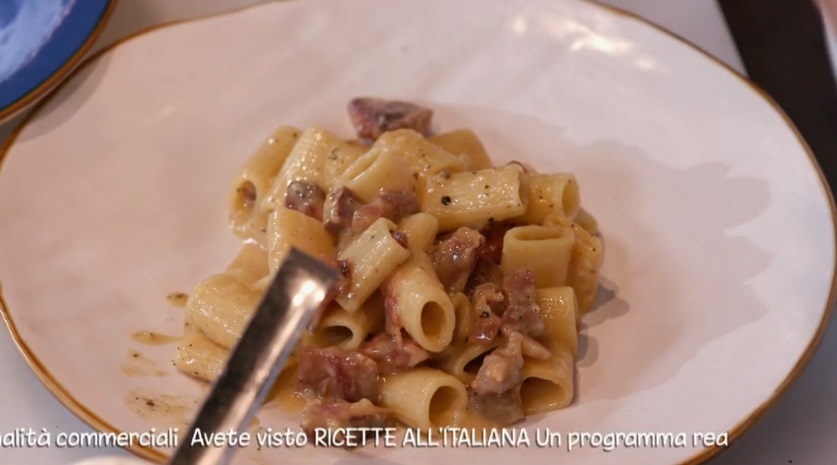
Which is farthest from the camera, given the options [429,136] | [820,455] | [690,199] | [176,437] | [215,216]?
[429,136]

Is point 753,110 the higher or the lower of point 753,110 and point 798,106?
the higher

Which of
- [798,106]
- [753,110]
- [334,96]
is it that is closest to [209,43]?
[334,96]

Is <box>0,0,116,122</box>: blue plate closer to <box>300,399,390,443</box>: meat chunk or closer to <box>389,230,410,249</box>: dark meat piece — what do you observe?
<box>389,230,410,249</box>: dark meat piece

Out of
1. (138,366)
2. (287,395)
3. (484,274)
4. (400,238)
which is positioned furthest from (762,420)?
(138,366)

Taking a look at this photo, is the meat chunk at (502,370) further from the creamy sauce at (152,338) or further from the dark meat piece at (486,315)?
the creamy sauce at (152,338)

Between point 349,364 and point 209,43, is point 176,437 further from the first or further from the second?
point 209,43

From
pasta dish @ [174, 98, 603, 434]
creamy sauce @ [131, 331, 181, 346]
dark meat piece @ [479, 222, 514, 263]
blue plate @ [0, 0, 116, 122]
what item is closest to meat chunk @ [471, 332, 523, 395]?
pasta dish @ [174, 98, 603, 434]

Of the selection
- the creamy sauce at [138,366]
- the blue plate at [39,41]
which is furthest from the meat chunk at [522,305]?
the blue plate at [39,41]
